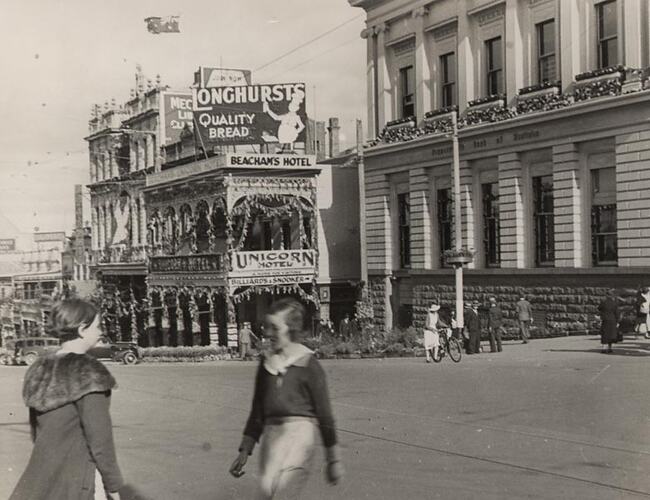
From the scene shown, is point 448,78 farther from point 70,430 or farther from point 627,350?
point 70,430

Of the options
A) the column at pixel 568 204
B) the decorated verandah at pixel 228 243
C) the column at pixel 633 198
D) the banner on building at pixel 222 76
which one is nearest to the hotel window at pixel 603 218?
the column at pixel 568 204

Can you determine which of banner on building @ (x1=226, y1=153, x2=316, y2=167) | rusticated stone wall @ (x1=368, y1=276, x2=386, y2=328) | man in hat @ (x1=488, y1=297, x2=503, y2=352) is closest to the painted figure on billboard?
banner on building @ (x1=226, y1=153, x2=316, y2=167)

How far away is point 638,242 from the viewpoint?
25406mm

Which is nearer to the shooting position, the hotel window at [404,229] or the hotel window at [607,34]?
the hotel window at [607,34]

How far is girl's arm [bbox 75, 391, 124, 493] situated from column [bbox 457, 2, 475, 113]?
28.1 meters

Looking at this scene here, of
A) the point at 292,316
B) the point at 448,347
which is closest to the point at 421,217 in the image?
the point at 448,347

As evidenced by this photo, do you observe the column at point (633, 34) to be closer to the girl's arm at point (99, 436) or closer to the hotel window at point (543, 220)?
the hotel window at point (543, 220)

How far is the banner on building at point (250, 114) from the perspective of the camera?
38.8m

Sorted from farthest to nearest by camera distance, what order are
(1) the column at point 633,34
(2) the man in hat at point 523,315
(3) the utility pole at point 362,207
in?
(3) the utility pole at point 362,207
(2) the man in hat at point 523,315
(1) the column at point 633,34

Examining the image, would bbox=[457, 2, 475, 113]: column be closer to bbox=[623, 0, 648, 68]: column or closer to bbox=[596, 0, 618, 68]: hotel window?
bbox=[596, 0, 618, 68]: hotel window

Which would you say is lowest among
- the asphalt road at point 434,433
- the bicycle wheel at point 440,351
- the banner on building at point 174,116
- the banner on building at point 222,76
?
the bicycle wheel at point 440,351

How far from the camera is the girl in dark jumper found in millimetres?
6082

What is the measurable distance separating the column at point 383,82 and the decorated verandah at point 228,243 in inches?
160

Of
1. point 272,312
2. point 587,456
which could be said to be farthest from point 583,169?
point 272,312
